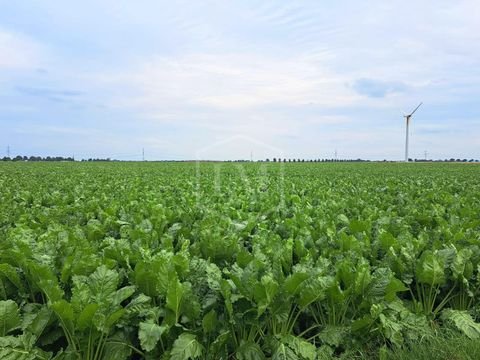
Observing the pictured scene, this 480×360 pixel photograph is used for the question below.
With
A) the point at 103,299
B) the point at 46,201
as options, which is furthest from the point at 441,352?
the point at 46,201

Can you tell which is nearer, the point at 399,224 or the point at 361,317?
the point at 361,317

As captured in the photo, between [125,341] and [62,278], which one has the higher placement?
[62,278]

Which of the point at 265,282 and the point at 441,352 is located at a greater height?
the point at 265,282

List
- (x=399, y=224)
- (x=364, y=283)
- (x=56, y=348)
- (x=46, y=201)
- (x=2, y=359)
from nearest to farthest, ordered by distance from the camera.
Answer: (x=2, y=359)
(x=56, y=348)
(x=364, y=283)
(x=399, y=224)
(x=46, y=201)

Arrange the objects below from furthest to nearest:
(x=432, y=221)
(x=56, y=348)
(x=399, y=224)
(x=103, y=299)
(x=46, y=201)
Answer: (x=46, y=201) < (x=432, y=221) < (x=399, y=224) < (x=56, y=348) < (x=103, y=299)

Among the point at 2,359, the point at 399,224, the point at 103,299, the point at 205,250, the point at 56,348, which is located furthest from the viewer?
the point at 399,224

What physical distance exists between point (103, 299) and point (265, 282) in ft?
3.75

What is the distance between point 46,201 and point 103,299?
6.75 meters

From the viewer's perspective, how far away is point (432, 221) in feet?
21.1

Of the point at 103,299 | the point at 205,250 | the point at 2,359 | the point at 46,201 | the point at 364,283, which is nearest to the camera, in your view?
the point at 2,359

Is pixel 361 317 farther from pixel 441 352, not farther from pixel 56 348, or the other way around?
pixel 56 348

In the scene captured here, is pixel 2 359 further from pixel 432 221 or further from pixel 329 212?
pixel 432 221

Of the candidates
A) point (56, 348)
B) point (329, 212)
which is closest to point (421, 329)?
point (56, 348)

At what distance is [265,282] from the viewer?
3.01 metres
